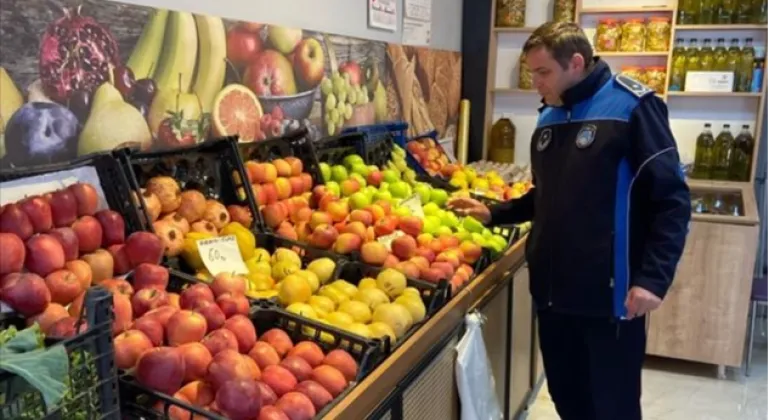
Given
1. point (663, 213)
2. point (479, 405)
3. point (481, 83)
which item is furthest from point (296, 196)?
point (481, 83)

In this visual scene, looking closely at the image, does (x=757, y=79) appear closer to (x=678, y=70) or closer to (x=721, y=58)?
(x=721, y=58)

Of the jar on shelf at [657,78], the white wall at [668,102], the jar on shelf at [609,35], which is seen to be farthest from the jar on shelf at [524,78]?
the jar on shelf at [657,78]

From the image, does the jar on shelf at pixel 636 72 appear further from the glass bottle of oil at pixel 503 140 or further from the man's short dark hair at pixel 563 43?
the man's short dark hair at pixel 563 43

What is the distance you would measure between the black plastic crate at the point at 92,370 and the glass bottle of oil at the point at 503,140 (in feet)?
13.2

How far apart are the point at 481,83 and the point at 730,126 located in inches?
62.8

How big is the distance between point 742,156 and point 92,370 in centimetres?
416

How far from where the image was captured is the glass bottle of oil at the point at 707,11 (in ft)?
13.7

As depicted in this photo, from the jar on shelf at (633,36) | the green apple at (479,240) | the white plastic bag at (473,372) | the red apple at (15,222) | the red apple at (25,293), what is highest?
the jar on shelf at (633,36)

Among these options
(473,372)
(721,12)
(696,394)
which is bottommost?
A: (696,394)

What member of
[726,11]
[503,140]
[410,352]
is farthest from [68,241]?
[726,11]

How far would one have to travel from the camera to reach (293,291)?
1.75 metres

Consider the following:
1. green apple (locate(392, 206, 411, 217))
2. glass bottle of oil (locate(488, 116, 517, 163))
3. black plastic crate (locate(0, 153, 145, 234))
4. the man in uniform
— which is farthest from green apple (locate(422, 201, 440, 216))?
glass bottle of oil (locate(488, 116, 517, 163))

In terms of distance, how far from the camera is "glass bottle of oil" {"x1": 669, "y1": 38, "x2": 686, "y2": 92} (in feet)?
14.0

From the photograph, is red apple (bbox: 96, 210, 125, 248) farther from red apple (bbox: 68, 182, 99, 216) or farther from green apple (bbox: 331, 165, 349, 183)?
green apple (bbox: 331, 165, 349, 183)
